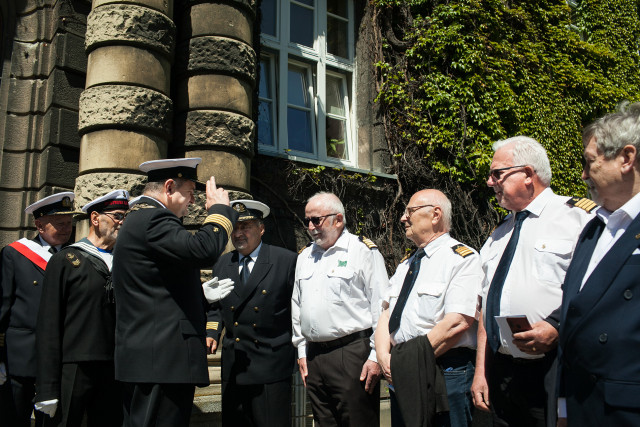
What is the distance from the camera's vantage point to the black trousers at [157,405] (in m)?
3.03

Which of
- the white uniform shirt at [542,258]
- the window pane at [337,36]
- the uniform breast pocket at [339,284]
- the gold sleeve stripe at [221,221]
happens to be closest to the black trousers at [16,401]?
the gold sleeve stripe at [221,221]

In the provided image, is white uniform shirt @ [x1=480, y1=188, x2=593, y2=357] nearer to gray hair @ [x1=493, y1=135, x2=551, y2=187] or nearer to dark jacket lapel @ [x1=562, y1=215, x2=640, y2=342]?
gray hair @ [x1=493, y1=135, x2=551, y2=187]

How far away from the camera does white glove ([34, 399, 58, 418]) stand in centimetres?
334

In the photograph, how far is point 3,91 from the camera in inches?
243

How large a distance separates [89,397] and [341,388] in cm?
172

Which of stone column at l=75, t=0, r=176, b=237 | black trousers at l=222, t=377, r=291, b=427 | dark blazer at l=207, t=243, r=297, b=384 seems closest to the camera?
black trousers at l=222, t=377, r=291, b=427

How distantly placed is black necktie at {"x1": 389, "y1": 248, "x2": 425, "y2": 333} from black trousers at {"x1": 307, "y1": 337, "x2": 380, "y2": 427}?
0.49m

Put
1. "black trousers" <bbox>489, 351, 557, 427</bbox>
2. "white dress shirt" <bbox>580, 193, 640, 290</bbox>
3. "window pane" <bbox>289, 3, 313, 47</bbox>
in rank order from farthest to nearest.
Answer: "window pane" <bbox>289, 3, 313, 47</bbox>
"black trousers" <bbox>489, 351, 557, 427</bbox>
"white dress shirt" <bbox>580, 193, 640, 290</bbox>

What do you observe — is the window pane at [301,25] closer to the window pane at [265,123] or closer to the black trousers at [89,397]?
the window pane at [265,123]

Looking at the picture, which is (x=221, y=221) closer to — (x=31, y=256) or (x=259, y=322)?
(x=259, y=322)

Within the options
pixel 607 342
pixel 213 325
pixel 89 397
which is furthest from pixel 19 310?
pixel 607 342

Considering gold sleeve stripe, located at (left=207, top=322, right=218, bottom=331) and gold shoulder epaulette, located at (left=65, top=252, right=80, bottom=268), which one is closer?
gold shoulder epaulette, located at (left=65, top=252, right=80, bottom=268)

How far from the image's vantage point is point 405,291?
12.6 feet

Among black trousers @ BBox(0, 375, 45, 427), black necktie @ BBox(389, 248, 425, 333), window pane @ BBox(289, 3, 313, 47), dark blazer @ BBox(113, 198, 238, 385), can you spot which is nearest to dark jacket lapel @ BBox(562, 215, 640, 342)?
black necktie @ BBox(389, 248, 425, 333)
